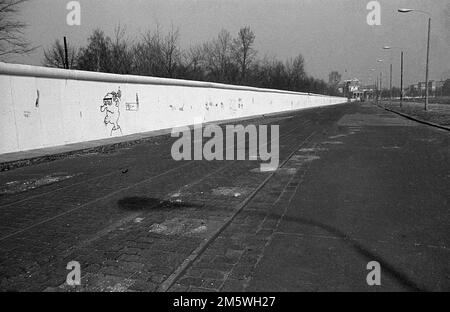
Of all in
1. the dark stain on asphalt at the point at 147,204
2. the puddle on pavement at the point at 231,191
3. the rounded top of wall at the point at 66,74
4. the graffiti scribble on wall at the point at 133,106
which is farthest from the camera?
the graffiti scribble on wall at the point at 133,106

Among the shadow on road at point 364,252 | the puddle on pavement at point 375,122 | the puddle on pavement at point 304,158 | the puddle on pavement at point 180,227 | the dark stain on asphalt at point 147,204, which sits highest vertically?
the puddle on pavement at point 375,122

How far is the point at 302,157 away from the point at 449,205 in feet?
18.7

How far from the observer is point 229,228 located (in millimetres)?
5156

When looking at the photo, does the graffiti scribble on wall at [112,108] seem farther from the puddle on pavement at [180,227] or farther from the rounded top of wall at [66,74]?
the puddle on pavement at [180,227]

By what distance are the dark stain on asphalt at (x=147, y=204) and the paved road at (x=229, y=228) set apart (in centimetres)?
4

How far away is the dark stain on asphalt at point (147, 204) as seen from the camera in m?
6.24

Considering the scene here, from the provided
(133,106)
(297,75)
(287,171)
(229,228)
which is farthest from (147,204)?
(297,75)

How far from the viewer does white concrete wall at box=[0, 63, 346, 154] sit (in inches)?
508

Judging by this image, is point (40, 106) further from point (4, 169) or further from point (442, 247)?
point (442, 247)

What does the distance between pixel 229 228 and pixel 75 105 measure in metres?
12.9

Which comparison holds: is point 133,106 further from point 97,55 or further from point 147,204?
point 97,55

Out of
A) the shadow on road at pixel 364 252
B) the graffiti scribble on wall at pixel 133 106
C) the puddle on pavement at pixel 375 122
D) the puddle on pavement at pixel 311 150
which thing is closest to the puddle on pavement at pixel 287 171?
the shadow on road at pixel 364 252

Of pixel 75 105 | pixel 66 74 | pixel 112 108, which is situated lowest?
pixel 112 108

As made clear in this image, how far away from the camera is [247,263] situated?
400 centimetres
